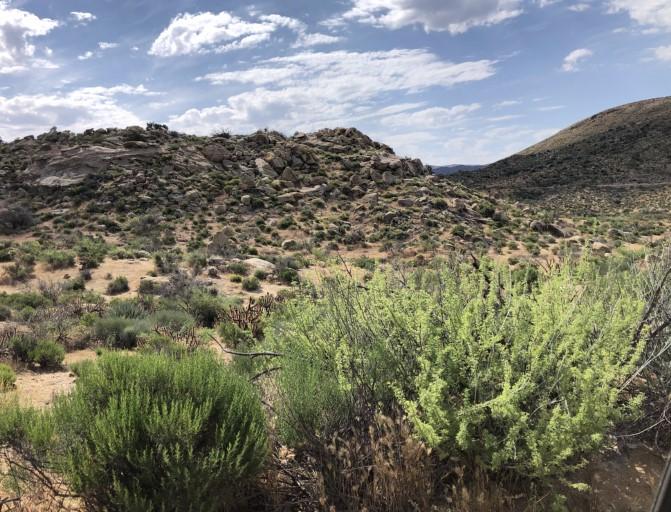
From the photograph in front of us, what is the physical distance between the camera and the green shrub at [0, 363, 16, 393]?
700 cm

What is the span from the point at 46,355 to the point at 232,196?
3044 cm

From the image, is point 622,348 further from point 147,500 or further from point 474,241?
point 474,241

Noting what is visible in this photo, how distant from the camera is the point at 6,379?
729 centimetres

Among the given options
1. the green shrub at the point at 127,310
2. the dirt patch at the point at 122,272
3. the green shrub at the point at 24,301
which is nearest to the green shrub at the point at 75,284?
the dirt patch at the point at 122,272

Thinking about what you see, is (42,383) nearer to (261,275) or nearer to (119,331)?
(119,331)

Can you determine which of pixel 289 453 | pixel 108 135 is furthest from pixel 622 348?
pixel 108 135

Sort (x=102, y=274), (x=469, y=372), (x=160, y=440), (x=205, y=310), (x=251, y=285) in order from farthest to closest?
(x=102, y=274) < (x=251, y=285) < (x=205, y=310) < (x=469, y=372) < (x=160, y=440)

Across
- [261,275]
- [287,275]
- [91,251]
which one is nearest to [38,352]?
[287,275]

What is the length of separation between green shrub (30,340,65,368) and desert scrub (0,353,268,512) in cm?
→ 590

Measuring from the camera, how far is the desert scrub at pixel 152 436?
2.76 m

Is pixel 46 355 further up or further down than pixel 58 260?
further down

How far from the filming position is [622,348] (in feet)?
12.0

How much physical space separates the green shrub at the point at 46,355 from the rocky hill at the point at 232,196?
16.5 metres

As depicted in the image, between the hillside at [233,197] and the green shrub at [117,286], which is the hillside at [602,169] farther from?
the green shrub at [117,286]
